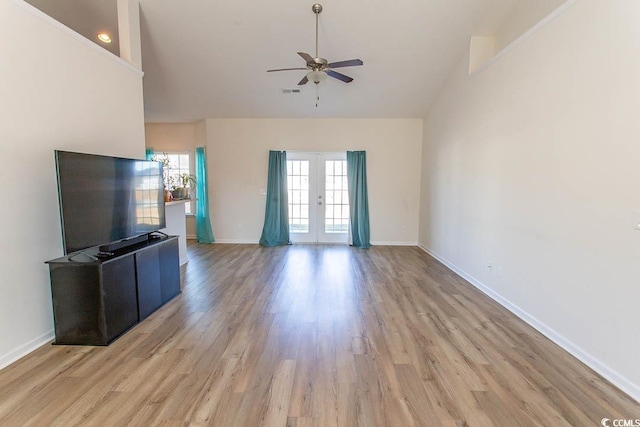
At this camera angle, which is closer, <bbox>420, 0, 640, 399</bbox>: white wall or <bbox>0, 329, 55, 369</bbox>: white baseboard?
<bbox>420, 0, 640, 399</bbox>: white wall

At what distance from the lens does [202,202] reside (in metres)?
6.50

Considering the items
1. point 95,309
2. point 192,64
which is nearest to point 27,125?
point 95,309

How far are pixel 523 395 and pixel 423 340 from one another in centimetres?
79

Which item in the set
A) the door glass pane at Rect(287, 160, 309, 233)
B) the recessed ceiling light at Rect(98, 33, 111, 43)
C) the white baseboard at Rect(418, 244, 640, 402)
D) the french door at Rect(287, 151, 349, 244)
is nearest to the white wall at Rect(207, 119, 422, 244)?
the french door at Rect(287, 151, 349, 244)

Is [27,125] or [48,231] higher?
[27,125]

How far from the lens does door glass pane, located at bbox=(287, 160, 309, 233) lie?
260 inches

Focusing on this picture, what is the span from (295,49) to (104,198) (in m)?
3.37

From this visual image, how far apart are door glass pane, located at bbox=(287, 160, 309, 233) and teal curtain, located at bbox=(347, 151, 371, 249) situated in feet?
3.39

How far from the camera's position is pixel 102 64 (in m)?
2.97

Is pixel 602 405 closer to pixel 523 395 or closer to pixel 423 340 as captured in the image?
pixel 523 395

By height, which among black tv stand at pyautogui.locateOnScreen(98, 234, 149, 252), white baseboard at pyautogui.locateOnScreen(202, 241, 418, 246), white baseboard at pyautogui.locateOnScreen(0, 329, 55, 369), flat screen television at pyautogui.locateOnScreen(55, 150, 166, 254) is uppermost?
flat screen television at pyautogui.locateOnScreen(55, 150, 166, 254)

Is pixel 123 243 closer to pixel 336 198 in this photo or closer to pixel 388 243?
pixel 336 198

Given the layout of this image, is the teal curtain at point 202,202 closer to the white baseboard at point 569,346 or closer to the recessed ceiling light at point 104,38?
the recessed ceiling light at point 104,38

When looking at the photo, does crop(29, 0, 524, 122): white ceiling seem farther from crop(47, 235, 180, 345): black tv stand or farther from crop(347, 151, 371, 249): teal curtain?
crop(47, 235, 180, 345): black tv stand
